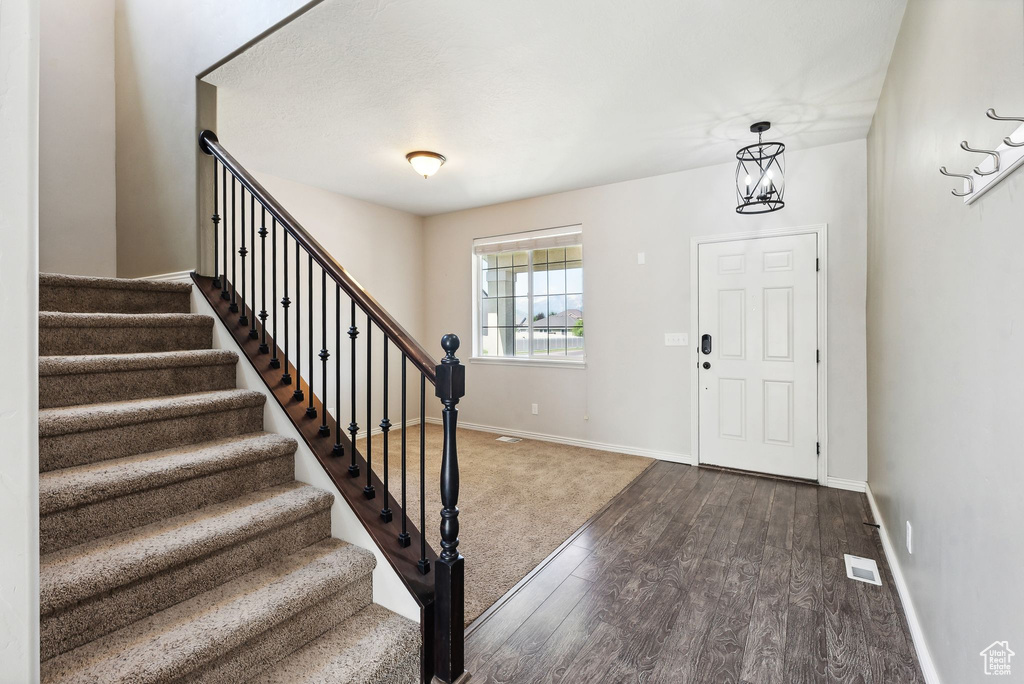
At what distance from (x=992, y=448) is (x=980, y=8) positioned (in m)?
1.10

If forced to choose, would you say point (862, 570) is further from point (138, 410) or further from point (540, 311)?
point (540, 311)

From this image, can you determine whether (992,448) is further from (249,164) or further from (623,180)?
(249,164)

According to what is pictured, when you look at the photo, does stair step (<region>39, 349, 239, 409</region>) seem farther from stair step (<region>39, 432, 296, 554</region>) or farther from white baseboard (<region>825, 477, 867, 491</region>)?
white baseboard (<region>825, 477, 867, 491</region>)

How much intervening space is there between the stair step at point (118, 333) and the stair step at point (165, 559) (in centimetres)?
93

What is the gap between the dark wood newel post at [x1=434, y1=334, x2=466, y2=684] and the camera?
1530 millimetres

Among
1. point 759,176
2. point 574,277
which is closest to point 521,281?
point 574,277

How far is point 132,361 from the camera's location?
1.88 metres

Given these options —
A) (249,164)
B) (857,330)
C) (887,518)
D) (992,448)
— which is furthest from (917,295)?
(249,164)

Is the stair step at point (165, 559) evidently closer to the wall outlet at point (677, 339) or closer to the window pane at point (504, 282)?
the wall outlet at point (677, 339)

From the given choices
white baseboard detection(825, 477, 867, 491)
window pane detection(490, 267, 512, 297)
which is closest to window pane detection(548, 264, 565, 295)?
window pane detection(490, 267, 512, 297)

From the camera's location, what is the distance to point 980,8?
1.20 meters

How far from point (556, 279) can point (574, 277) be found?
0.21m

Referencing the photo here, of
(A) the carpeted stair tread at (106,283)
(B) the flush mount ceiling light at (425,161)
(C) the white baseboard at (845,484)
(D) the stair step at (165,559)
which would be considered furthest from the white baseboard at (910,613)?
(B) the flush mount ceiling light at (425,161)

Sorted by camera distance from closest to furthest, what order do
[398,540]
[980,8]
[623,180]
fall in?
[980,8]
[398,540]
[623,180]
